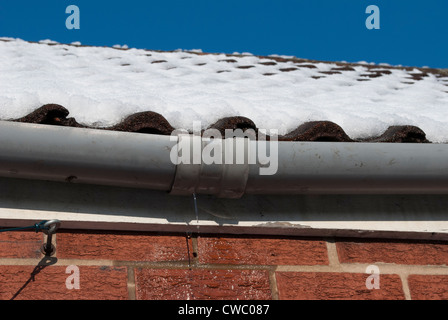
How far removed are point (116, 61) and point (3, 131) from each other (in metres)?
1.90

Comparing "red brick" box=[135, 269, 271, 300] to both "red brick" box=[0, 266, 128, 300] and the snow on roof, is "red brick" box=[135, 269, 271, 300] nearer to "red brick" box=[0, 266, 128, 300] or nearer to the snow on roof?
"red brick" box=[0, 266, 128, 300]

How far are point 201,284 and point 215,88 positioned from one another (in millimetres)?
1129

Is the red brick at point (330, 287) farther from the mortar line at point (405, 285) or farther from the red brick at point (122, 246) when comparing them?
the red brick at point (122, 246)

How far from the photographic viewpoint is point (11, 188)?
1.84m

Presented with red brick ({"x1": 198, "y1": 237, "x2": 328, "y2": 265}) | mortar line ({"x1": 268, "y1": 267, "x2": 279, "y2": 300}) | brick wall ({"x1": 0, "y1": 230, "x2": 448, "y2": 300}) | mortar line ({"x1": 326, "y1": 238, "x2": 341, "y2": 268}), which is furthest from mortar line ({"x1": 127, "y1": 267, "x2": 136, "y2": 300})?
mortar line ({"x1": 326, "y1": 238, "x2": 341, "y2": 268})

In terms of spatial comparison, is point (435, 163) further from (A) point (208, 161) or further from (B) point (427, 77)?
(B) point (427, 77)

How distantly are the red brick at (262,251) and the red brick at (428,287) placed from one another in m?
0.31

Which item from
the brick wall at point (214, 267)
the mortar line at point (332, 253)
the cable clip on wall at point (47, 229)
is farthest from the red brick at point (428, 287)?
the cable clip on wall at point (47, 229)

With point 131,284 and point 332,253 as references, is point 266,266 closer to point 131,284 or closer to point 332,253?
point 332,253

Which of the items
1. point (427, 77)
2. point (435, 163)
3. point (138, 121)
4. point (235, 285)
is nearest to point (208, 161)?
point (138, 121)

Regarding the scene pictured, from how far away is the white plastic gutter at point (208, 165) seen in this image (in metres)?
1.75

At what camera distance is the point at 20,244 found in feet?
5.87

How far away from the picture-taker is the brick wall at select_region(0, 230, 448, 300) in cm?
176

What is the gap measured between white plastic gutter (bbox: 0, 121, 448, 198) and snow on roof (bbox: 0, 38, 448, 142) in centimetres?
13
